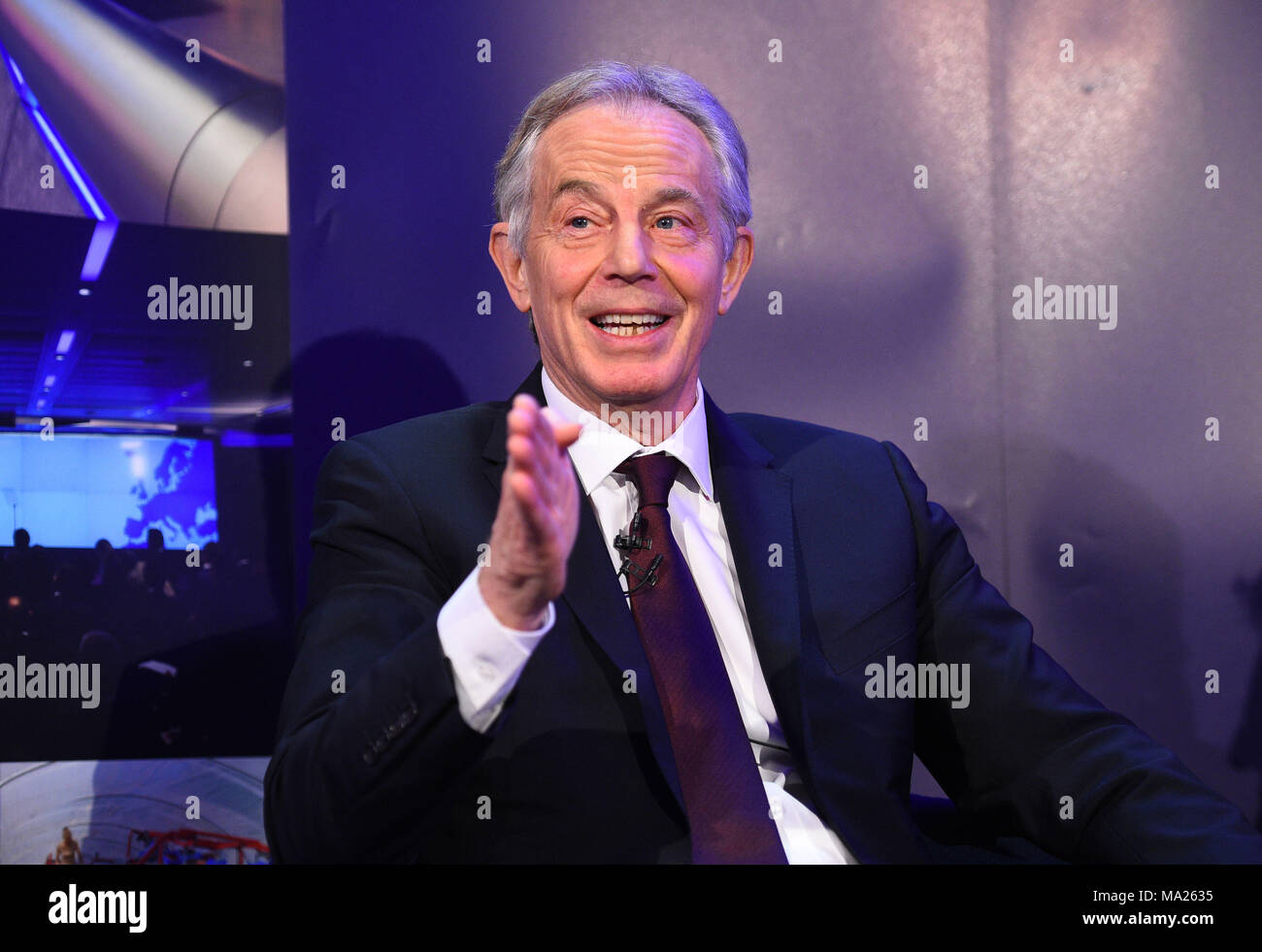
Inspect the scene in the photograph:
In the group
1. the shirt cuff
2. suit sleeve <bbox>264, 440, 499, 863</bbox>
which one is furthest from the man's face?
the shirt cuff

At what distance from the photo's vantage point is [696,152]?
2.12 m

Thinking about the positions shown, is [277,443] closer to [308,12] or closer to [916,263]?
[308,12]

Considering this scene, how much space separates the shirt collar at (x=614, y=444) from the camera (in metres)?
1.97

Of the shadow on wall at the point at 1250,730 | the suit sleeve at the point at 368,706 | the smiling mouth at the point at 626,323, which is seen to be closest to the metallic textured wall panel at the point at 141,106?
the smiling mouth at the point at 626,323

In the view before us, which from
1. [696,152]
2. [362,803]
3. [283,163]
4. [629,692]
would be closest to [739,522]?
[629,692]

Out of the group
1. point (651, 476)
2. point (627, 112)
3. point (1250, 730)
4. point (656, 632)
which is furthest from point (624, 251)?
point (1250, 730)

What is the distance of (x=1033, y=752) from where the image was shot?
1.99 meters

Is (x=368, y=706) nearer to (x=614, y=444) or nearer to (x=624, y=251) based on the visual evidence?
(x=614, y=444)

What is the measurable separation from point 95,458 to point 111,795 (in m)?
0.79

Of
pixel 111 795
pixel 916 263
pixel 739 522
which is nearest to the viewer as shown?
pixel 739 522

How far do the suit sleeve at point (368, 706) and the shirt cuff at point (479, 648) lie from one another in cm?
1

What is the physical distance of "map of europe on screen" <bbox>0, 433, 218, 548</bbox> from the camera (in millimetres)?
2709

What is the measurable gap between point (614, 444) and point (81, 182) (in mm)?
1615

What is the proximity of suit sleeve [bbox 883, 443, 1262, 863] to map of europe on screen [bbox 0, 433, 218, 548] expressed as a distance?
1.62 meters
